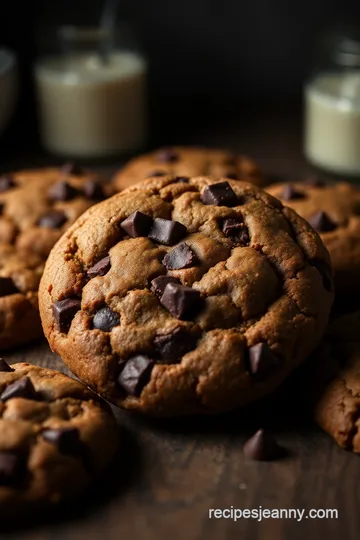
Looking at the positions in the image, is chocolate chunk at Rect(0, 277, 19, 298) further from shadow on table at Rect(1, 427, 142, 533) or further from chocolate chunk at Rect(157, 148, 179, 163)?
chocolate chunk at Rect(157, 148, 179, 163)

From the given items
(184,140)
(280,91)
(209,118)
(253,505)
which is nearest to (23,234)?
(253,505)

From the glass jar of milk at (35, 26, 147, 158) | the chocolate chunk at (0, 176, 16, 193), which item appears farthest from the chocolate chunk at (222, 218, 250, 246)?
the glass jar of milk at (35, 26, 147, 158)

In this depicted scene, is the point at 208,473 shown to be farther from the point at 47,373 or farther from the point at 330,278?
the point at 330,278

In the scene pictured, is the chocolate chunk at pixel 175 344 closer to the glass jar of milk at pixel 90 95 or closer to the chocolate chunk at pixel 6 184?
the chocolate chunk at pixel 6 184

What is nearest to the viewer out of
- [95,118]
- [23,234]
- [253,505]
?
[253,505]

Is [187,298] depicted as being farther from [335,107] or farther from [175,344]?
[335,107]

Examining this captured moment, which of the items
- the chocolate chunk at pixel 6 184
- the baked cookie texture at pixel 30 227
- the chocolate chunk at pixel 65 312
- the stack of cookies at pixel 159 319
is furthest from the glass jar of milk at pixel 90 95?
the chocolate chunk at pixel 65 312
